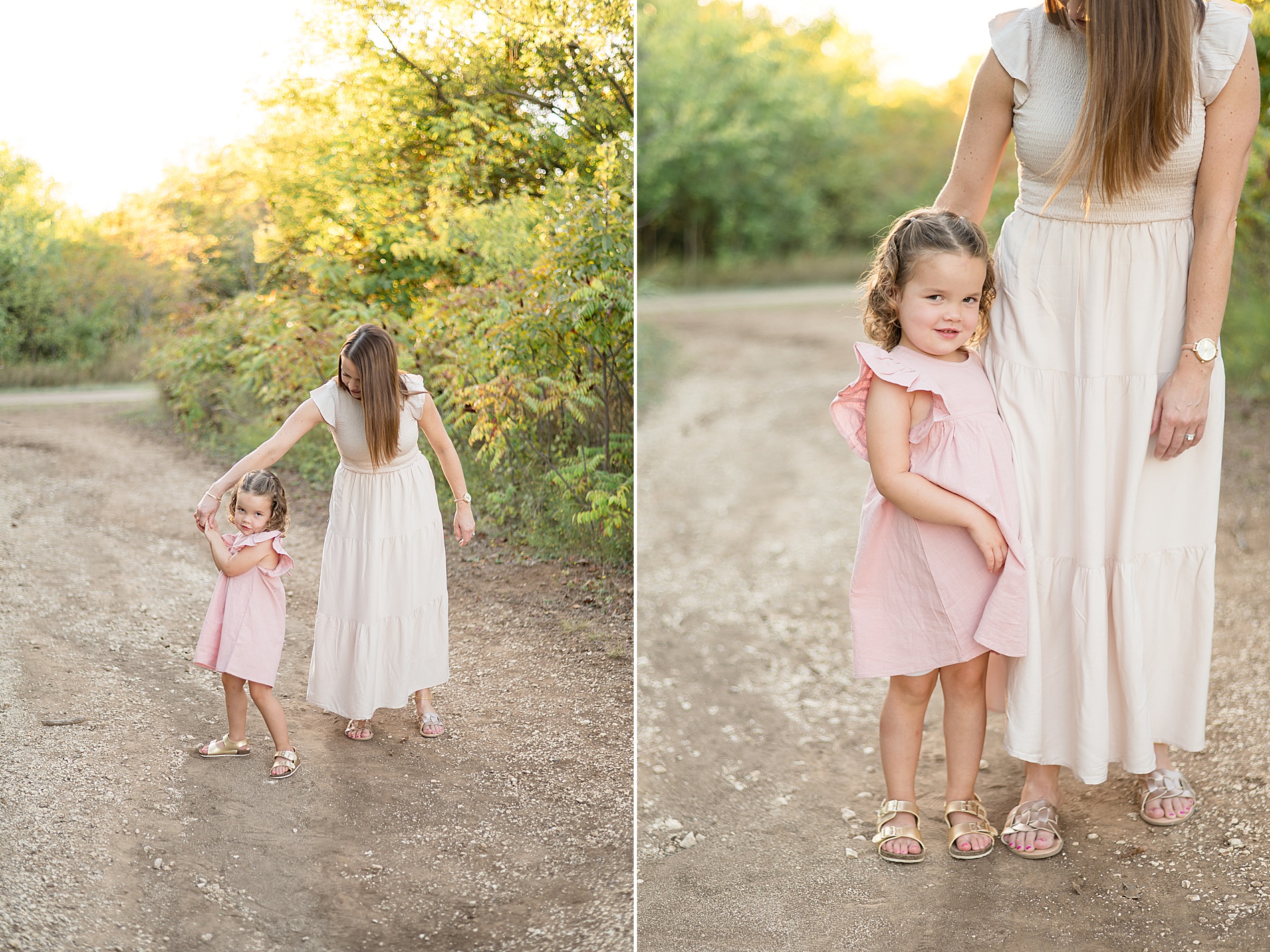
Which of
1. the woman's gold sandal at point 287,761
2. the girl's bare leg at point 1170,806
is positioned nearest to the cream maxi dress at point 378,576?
the woman's gold sandal at point 287,761

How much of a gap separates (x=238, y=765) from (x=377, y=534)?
0.48m

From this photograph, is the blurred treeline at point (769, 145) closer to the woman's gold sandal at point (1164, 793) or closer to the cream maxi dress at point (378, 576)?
the woman's gold sandal at point (1164, 793)

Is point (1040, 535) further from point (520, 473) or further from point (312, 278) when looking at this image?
point (312, 278)

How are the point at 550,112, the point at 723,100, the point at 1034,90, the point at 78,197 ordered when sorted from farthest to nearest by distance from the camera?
the point at 723,100 → the point at 1034,90 → the point at 550,112 → the point at 78,197

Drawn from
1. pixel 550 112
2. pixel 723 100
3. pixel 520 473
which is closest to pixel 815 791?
pixel 520 473

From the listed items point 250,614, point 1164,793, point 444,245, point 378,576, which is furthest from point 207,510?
point 1164,793

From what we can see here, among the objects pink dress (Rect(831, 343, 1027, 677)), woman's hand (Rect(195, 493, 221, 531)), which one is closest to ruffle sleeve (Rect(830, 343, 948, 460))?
pink dress (Rect(831, 343, 1027, 677))

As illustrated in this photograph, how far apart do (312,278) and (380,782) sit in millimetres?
941

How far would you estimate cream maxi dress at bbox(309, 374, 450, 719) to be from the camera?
2.11m

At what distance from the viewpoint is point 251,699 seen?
80.4 inches

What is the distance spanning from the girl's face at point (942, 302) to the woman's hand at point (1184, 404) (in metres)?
0.45

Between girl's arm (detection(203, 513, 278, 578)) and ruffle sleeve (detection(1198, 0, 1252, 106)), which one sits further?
ruffle sleeve (detection(1198, 0, 1252, 106))

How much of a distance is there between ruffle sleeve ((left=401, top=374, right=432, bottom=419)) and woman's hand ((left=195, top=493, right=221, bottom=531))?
15.2 inches

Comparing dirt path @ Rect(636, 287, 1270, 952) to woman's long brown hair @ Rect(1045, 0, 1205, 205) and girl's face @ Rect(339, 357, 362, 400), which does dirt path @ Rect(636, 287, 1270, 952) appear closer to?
girl's face @ Rect(339, 357, 362, 400)
